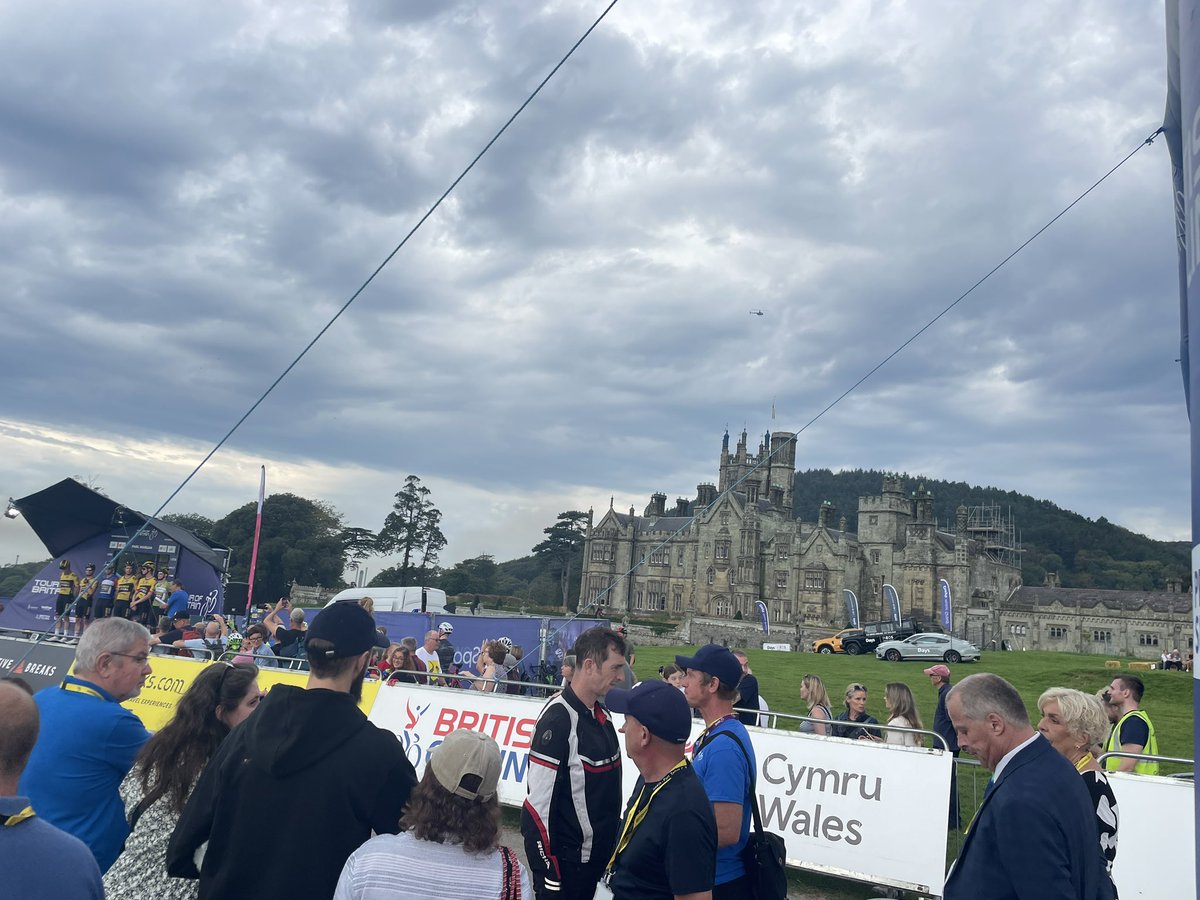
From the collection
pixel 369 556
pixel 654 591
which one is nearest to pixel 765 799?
pixel 654 591

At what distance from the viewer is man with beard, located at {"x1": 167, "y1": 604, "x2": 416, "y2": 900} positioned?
10.0ft

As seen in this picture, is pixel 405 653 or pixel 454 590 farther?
pixel 454 590

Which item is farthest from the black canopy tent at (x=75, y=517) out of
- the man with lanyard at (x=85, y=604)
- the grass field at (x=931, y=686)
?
the grass field at (x=931, y=686)

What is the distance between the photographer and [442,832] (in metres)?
2.73

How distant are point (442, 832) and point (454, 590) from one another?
3926 inches

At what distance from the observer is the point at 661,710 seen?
11.9 feet

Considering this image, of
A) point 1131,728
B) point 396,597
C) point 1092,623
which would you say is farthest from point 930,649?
point 1131,728

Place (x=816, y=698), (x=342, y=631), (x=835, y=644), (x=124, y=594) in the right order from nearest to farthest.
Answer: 1. (x=342, y=631)
2. (x=816, y=698)
3. (x=124, y=594)
4. (x=835, y=644)

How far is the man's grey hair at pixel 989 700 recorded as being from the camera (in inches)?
138

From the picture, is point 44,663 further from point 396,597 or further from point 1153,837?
point 1153,837

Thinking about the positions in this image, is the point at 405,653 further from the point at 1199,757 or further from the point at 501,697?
the point at 1199,757

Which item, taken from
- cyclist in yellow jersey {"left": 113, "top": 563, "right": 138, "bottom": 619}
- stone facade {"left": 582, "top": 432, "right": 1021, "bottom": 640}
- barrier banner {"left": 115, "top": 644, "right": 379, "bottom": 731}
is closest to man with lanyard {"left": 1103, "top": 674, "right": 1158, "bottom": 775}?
barrier banner {"left": 115, "top": 644, "right": 379, "bottom": 731}

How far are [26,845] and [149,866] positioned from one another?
59.4 inches

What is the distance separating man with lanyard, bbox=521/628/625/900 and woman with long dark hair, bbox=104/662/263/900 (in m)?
1.43
